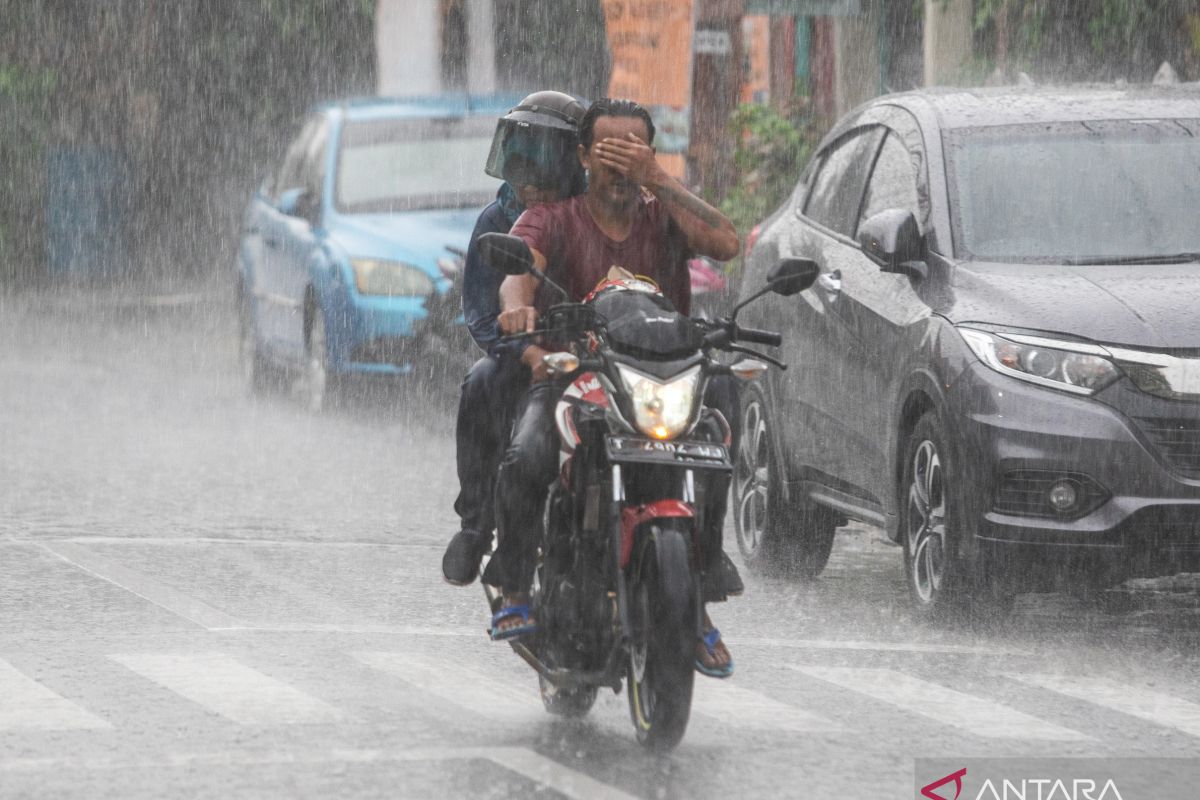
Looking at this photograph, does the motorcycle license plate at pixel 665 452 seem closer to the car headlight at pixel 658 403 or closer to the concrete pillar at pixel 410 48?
the car headlight at pixel 658 403

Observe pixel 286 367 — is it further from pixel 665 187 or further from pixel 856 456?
pixel 665 187

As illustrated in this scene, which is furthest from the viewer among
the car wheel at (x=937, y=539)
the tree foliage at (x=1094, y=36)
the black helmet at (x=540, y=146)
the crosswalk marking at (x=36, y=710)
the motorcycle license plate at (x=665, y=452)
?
the tree foliage at (x=1094, y=36)

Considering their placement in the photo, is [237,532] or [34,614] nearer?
[34,614]

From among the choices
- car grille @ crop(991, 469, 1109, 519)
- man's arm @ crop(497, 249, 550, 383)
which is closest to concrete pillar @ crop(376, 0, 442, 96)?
car grille @ crop(991, 469, 1109, 519)

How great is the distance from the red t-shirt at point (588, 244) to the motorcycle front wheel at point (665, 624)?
974 millimetres

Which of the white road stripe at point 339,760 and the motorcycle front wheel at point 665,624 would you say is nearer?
the motorcycle front wheel at point 665,624

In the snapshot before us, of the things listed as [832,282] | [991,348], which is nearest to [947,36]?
[832,282]

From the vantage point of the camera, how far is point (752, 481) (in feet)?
35.9

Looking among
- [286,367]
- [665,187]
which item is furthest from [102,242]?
[665,187]

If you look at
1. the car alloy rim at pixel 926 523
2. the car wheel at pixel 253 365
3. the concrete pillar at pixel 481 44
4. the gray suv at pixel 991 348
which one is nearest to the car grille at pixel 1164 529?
the gray suv at pixel 991 348

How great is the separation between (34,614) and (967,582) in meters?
3.21

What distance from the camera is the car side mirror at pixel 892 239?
9.27 m

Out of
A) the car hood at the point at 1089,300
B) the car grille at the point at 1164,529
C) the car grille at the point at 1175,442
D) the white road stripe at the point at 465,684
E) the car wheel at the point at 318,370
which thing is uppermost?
the car hood at the point at 1089,300

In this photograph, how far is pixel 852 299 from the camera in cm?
991
